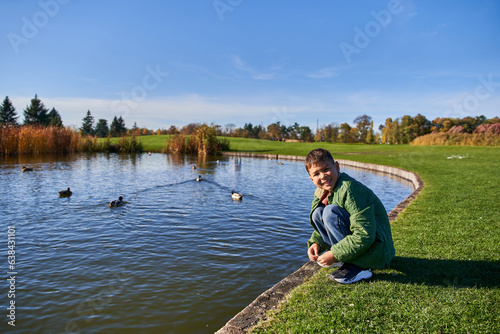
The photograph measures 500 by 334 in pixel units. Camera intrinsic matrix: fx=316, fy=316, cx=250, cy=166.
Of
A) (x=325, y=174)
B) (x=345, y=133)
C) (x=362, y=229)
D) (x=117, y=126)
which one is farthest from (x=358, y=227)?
(x=117, y=126)

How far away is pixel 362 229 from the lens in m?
3.28

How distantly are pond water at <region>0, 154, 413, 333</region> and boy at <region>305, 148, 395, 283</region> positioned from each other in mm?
1592

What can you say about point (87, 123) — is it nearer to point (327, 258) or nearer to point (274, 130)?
point (274, 130)

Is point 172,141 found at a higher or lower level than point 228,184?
higher

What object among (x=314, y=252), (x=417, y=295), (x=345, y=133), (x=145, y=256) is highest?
(x=345, y=133)

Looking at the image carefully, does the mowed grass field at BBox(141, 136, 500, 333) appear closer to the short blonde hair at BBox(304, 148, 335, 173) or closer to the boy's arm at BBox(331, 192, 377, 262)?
the boy's arm at BBox(331, 192, 377, 262)

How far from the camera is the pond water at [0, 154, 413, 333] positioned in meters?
4.18

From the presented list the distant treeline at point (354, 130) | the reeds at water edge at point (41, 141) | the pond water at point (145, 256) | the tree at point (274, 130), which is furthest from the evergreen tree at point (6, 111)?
the pond water at point (145, 256)

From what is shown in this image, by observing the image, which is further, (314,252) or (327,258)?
(314,252)

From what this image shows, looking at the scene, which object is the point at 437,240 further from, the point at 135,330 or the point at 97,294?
the point at 97,294

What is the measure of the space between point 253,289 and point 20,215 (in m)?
7.72

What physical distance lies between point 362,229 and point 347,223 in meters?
0.24

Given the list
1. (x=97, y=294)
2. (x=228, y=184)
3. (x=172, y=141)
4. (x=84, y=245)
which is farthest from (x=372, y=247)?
(x=172, y=141)

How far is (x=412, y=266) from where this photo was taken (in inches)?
164
